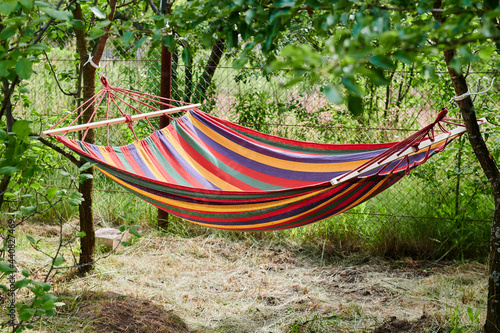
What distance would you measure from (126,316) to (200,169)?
798 millimetres

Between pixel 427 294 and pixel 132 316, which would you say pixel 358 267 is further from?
pixel 132 316

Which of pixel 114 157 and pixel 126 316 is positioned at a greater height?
pixel 114 157

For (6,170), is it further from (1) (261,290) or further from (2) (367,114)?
(2) (367,114)

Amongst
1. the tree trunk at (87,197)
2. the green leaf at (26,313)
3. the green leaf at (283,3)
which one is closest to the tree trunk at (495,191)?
the green leaf at (283,3)

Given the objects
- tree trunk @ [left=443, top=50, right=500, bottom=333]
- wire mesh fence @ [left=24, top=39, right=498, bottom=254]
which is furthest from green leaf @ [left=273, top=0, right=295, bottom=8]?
wire mesh fence @ [left=24, top=39, right=498, bottom=254]

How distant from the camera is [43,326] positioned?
172 cm

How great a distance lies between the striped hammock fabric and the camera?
5.66 feet

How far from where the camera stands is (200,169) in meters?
2.33

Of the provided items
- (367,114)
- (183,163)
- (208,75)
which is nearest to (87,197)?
(183,163)

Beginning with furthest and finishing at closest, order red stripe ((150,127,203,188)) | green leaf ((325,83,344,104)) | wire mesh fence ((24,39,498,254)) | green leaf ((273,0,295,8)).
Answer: wire mesh fence ((24,39,498,254)) < red stripe ((150,127,203,188)) < green leaf ((273,0,295,8)) < green leaf ((325,83,344,104))

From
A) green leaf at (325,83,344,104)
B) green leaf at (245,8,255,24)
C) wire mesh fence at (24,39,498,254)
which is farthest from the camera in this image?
wire mesh fence at (24,39,498,254)

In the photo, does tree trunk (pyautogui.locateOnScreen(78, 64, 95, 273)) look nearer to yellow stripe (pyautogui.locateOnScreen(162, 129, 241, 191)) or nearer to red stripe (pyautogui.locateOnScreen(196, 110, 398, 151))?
yellow stripe (pyautogui.locateOnScreen(162, 129, 241, 191))

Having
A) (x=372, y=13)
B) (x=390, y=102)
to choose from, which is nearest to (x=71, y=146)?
(x=372, y=13)

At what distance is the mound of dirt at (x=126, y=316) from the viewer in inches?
69.6
